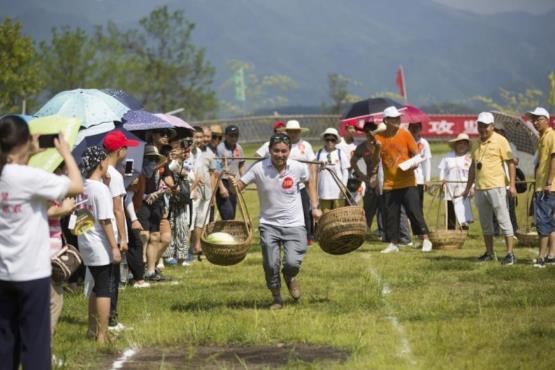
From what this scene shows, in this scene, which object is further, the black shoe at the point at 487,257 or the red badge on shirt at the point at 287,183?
the black shoe at the point at 487,257

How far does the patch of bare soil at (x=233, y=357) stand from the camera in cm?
926

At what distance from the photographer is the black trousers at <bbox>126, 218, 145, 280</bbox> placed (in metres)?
14.0

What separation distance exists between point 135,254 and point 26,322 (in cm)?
663

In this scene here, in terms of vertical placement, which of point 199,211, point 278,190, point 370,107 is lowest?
point 199,211

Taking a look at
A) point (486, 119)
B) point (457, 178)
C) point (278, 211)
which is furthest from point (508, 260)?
point (457, 178)

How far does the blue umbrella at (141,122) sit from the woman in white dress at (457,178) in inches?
257

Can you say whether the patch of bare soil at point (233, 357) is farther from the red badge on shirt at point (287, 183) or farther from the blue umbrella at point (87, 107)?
the blue umbrella at point (87, 107)

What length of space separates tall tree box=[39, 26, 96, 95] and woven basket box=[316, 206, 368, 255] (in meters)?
62.1

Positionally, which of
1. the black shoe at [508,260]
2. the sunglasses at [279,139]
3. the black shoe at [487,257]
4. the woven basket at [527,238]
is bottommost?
the woven basket at [527,238]

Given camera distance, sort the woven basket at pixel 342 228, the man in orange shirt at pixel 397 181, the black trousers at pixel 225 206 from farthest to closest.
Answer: the black trousers at pixel 225 206
the man in orange shirt at pixel 397 181
the woven basket at pixel 342 228

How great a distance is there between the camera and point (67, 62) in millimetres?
74438

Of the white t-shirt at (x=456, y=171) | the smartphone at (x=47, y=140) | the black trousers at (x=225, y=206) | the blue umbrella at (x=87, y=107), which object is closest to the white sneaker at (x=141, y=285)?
the blue umbrella at (x=87, y=107)

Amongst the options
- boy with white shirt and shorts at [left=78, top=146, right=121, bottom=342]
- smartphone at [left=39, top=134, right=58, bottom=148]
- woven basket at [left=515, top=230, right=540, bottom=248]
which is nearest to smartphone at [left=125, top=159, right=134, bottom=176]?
boy with white shirt and shorts at [left=78, top=146, right=121, bottom=342]

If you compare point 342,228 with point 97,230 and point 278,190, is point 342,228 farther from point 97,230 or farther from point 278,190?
point 97,230
